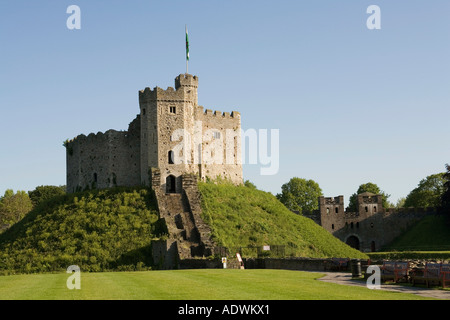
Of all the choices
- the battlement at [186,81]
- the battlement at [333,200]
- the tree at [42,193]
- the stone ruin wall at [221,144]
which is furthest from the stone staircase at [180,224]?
the tree at [42,193]

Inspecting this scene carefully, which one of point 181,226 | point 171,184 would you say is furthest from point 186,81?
point 181,226

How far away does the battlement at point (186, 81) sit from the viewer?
227 ft

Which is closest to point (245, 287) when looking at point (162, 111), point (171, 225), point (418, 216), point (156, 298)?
point (156, 298)

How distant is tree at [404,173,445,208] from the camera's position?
402 ft

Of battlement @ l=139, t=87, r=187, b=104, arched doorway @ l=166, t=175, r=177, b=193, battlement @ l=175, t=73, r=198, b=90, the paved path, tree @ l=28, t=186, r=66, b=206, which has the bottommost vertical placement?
the paved path

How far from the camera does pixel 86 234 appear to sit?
5812 cm

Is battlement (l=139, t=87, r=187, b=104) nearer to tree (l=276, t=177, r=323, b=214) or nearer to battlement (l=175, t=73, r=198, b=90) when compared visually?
battlement (l=175, t=73, r=198, b=90)

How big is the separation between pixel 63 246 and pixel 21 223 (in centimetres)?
1296

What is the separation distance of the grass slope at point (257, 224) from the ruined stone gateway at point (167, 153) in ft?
6.82

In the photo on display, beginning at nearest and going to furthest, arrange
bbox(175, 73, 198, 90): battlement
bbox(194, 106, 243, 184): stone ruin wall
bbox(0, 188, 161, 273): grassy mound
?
bbox(0, 188, 161, 273): grassy mound < bbox(175, 73, 198, 90): battlement < bbox(194, 106, 243, 184): stone ruin wall

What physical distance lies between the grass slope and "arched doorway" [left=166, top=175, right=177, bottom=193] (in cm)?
298

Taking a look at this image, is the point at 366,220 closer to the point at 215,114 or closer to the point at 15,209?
the point at 215,114

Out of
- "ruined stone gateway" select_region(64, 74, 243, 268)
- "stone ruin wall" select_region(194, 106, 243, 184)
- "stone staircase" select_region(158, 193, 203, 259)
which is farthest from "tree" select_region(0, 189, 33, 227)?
"stone staircase" select_region(158, 193, 203, 259)
